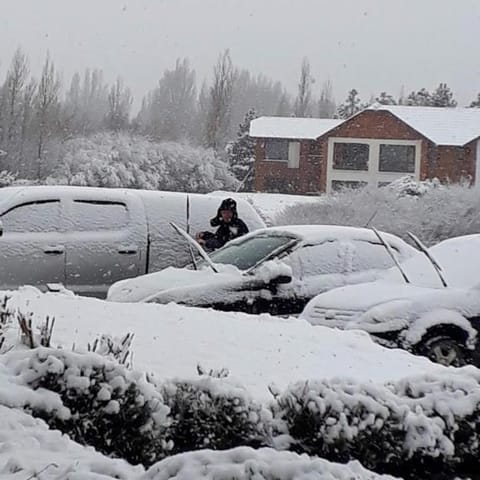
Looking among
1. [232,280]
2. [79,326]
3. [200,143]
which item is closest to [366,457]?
[79,326]

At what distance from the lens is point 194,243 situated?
927 centimetres

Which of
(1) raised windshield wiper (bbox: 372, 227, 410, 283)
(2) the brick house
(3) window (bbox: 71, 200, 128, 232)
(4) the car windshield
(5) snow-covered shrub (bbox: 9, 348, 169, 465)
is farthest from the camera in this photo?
(2) the brick house

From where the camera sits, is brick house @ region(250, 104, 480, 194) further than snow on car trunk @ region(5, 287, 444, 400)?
Yes

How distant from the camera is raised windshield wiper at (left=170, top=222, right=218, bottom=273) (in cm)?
843

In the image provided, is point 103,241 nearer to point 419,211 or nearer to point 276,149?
point 276,149

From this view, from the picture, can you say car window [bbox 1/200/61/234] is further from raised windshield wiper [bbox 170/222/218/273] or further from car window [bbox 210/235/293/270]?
car window [bbox 210/235/293/270]

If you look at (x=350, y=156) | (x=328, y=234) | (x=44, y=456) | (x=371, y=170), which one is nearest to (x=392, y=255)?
(x=328, y=234)

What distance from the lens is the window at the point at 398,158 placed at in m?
15.7

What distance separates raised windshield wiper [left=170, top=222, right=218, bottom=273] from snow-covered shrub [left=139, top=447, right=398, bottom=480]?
5.24m

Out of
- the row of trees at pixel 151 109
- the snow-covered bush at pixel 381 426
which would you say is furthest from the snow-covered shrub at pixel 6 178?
the snow-covered bush at pixel 381 426

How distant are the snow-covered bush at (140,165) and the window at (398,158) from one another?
279cm

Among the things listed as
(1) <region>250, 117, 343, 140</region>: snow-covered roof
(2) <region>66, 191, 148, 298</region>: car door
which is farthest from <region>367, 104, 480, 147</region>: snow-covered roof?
(2) <region>66, 191, 148, 298</region>: car door

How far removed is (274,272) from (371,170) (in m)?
9.23

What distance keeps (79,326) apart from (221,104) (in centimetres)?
740
